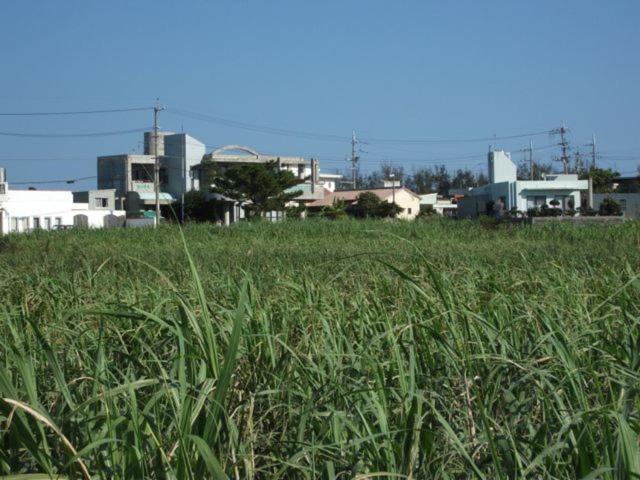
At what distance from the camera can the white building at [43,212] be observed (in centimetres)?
4700

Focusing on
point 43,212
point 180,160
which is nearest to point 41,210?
point 43,212

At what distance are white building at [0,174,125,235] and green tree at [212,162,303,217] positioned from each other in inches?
251

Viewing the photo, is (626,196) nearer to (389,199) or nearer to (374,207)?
(374,207)

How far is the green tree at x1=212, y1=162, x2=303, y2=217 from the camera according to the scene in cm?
4975

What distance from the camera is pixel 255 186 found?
50.2m

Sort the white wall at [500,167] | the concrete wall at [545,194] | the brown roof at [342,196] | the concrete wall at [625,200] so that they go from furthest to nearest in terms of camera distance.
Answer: the brown roof at [342,196] → the white wall at [500,167] → the concrete wall at [625,200] → the concrete wall at [545,194]

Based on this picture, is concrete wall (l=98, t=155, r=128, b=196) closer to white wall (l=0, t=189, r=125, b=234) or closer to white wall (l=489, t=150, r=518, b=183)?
white wall (l=0, t=189, r=125, b=234)

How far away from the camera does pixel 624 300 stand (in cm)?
494

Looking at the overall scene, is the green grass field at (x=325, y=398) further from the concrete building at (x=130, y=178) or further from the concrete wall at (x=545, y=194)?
the concrete building at (x=130, y=178)

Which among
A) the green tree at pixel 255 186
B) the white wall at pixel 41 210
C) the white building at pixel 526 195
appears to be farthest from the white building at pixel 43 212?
the white building at pixel 526 195

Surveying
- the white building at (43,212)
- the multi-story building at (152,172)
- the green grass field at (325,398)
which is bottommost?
the green grass field at (325,398)

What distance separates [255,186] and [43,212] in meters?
12.3

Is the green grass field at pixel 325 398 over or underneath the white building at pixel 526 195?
underneath

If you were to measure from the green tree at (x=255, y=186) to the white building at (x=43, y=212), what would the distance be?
6371 millimetres
